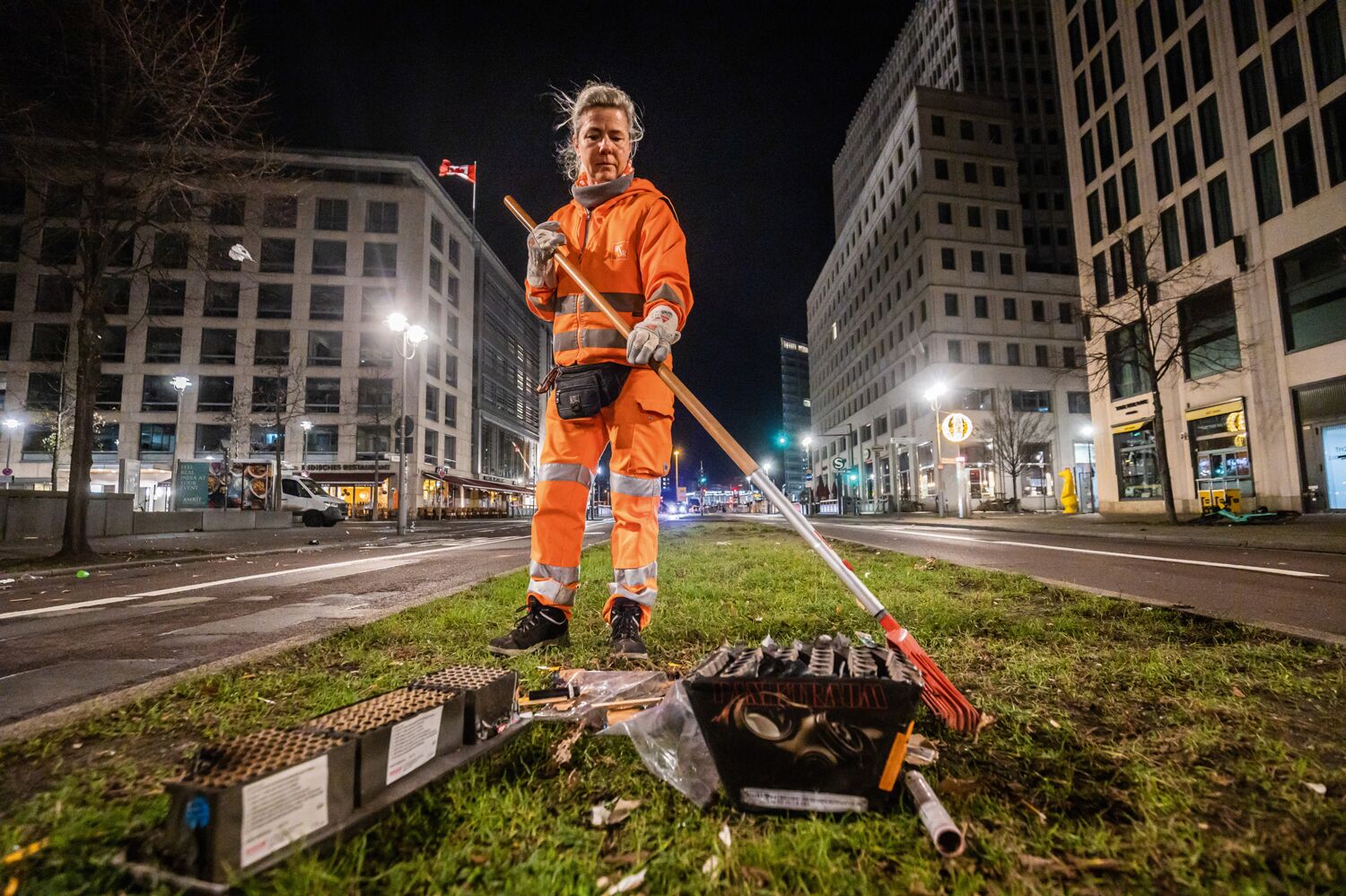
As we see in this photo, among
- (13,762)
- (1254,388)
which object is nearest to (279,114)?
(13,762)

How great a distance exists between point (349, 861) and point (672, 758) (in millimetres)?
780

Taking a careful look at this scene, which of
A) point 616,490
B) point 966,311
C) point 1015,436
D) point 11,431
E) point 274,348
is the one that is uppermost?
point 966,311

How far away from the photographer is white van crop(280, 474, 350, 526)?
2786cm

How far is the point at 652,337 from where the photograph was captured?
2996mm

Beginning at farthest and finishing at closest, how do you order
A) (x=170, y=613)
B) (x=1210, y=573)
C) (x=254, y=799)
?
1. (x=1210, y=573)
2. (x=170, y=613)
3. (x=254, y=799)

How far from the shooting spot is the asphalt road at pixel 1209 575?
4105mm

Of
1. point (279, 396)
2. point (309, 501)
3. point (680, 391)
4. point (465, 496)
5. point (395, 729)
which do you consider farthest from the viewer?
point (465, 496)

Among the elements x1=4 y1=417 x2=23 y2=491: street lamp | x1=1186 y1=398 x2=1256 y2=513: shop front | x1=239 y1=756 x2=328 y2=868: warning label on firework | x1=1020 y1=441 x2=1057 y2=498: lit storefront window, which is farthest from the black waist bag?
x1=4 y1=417 x2=23 y2=491: street lamp

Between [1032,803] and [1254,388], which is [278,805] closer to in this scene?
[1032,803]

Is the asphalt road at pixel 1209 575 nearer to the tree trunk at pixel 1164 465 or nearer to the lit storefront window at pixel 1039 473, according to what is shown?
the tree trunk at pixel 1164 465

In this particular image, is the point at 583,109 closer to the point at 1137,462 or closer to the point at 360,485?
the point at 1137,462

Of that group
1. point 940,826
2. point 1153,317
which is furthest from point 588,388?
point 1153,317

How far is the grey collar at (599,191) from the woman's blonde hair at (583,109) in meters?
0.45

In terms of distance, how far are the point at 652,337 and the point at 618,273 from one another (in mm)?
705
